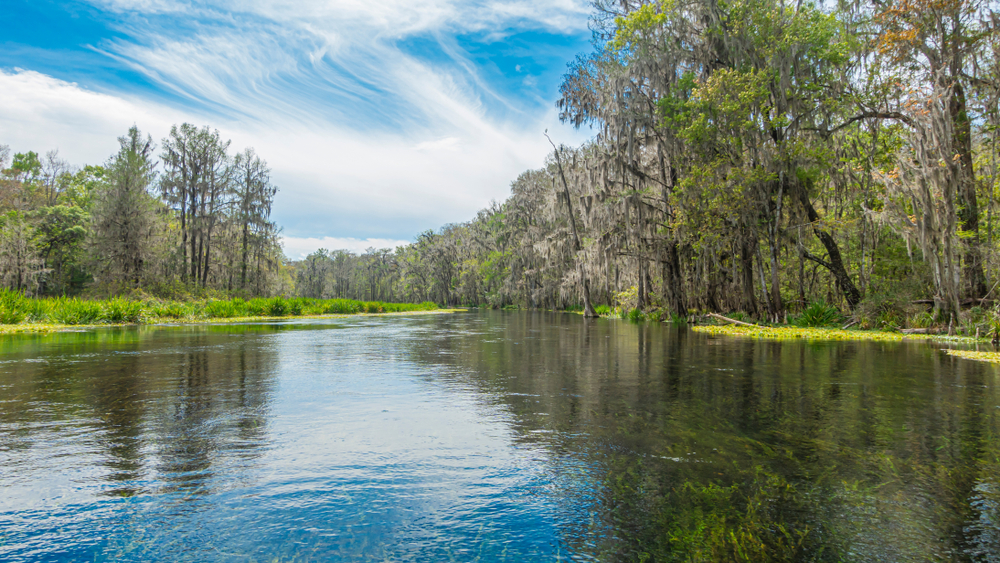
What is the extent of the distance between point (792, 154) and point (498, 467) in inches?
706

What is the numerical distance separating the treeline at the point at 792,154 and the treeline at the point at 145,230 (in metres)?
28.9

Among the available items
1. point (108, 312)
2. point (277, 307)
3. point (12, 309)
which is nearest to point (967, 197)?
point (108, 312)

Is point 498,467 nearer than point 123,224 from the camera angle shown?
Yes

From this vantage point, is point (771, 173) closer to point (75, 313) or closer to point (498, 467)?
point (498, 467)

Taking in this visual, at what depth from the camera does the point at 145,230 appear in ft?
111

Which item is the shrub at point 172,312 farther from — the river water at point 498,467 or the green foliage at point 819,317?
the green foliage at point 819,317

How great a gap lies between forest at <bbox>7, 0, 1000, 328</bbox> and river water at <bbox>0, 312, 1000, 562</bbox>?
1079 centimetres

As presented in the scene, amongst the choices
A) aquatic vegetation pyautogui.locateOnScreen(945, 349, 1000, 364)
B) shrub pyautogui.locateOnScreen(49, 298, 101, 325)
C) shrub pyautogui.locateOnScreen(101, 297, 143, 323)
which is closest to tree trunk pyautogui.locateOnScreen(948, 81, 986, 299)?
aquatic vegetation pyautogui.locateOnScreen(945, 349, 1000, 364)

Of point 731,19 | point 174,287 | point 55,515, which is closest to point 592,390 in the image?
point 55,515

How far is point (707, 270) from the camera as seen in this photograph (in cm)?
2331

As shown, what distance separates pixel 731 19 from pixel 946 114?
8481 millimetres

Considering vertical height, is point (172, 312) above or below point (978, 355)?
above

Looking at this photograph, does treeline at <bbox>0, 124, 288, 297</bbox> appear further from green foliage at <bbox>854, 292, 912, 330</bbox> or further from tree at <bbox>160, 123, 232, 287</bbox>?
green foliage at <bbox>854, 292, 912, 330</bbox>

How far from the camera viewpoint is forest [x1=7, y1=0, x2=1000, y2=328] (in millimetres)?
14219
